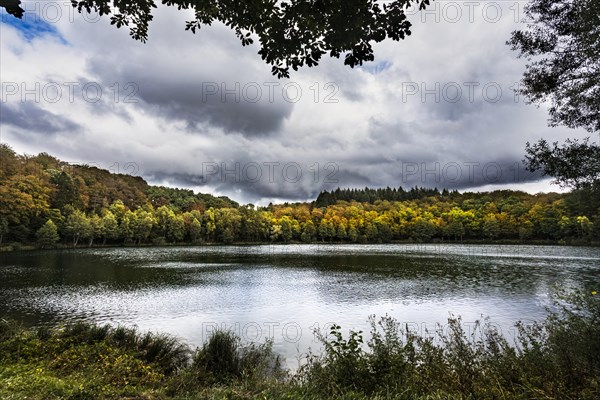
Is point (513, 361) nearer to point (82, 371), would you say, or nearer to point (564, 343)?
point (564, 343)

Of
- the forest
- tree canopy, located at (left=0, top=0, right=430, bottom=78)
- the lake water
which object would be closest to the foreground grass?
the lake water

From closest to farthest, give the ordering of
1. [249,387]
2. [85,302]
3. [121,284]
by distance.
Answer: [249,387] → [85,302] → [121,284]

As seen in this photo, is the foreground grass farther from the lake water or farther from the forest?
the forest

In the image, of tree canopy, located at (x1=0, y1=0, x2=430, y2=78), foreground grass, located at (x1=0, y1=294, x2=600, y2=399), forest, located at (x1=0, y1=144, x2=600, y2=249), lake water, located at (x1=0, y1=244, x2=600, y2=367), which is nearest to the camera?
tree canopy, located at (x1=0, y1=0, x2=430, y2=78)

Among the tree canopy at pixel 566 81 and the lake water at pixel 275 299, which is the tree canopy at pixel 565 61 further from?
the lake water at pixel 275 299

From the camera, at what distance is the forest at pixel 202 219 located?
75413 millimetres

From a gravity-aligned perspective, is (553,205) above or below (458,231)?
above

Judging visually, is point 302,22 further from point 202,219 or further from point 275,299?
point 202,219

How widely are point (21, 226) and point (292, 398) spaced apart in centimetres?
8609

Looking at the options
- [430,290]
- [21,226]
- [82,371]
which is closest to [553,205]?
[430,290]

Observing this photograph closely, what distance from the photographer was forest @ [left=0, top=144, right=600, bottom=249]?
247 feet

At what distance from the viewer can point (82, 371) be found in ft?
26.5

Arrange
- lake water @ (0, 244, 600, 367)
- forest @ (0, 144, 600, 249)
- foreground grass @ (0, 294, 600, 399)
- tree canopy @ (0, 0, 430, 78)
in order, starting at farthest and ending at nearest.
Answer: forest @ (0, 144, 600, 249) < lake water @ (0, 244, 600, 367) < foreground grass @ (0, 294, 600, 399) < tree canopy @ (0, 0, 430, 78)

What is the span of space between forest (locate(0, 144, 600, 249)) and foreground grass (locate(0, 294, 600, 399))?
6786cm
